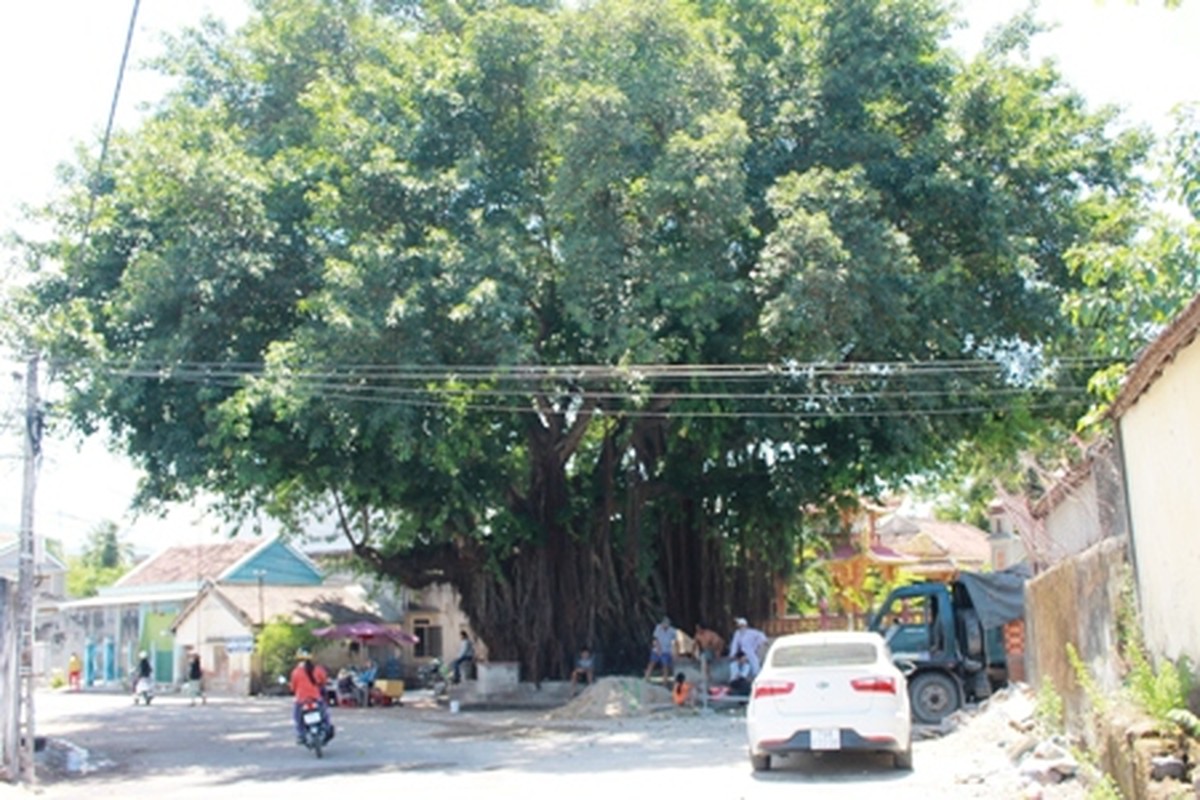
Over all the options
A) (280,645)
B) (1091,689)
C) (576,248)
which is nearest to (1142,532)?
(1091,689)

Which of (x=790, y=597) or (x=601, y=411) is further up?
(x=601, y=411)

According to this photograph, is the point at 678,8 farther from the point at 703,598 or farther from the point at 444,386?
the point at 703,598

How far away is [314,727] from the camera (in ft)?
62.0

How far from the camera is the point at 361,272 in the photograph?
68.9 feet

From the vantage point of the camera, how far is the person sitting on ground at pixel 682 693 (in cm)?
2434

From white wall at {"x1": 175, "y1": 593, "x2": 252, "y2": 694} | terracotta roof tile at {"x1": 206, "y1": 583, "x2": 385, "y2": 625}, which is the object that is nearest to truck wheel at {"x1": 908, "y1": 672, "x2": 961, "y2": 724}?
terracotta roof tile at {"x1": 206, "y1": 583, "x2": 385, "y2": 625}

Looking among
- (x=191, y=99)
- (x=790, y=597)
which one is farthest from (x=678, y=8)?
(x=790, y=597)

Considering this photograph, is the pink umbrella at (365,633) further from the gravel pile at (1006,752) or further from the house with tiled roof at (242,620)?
the gravel pile at (1006,752)

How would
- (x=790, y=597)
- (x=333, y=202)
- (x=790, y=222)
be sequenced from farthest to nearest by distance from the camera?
(x=790, y=597) < (x=333, y=202) < (x=790, y=222)

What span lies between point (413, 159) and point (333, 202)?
65.9 inches

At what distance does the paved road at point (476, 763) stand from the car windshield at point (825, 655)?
1194mm

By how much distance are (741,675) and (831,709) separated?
38.0 feet

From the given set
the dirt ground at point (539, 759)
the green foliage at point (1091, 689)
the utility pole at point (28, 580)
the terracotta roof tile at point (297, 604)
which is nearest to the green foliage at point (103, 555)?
the terracotta roof tile at point (297, 604)

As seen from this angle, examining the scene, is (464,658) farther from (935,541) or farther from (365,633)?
(935,541)
